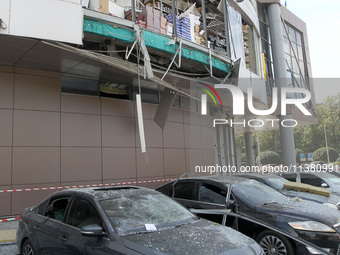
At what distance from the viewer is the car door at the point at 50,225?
3.87m

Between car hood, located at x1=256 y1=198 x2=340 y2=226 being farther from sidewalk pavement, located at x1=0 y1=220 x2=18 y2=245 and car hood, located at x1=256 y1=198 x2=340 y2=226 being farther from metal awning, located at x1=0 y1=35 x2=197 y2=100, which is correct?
metal awning, located at x1=0 y1=35 x2=197 y2=100

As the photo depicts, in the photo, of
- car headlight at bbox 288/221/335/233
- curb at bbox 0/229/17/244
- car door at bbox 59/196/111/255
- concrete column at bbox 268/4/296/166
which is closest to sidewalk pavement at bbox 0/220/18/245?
curb at bbox 0/229/17/244

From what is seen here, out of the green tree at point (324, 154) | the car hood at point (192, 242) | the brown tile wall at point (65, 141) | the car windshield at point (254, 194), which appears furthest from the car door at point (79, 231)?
the green tree at point (324, 154)

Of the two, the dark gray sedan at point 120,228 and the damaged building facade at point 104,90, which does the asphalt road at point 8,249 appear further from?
the damaged building facade at point 104,90

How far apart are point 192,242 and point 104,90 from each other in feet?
33.0

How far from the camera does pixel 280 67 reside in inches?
821

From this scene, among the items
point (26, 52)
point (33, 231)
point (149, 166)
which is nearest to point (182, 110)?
point (149, 166)

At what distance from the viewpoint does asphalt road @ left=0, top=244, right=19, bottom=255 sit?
539cm

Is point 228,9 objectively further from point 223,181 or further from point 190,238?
point 190,238

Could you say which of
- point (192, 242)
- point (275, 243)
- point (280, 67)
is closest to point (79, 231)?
point (192, 242)

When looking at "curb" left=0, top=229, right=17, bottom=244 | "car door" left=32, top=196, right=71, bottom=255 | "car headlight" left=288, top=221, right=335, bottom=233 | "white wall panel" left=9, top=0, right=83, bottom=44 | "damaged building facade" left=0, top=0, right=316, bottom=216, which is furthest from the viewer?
"damaged building facade" left=0, top=0, right=316, bottom=216

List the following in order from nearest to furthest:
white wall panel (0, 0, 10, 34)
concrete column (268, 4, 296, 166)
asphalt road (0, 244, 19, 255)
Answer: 1. asphalt road (0, 244, 19, 255)
2. white wall panel (0, 0, 10, 34)
3. concrete column (268, 4, 296, 166)

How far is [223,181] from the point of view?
583 centimetres

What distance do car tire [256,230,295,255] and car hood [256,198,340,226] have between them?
1.38 ft
